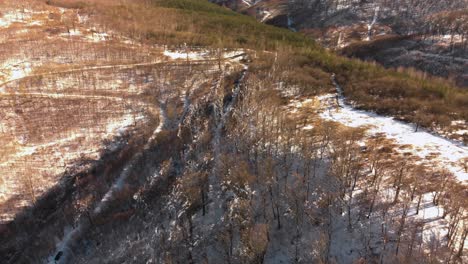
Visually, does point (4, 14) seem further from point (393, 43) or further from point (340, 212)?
point (340, 212)

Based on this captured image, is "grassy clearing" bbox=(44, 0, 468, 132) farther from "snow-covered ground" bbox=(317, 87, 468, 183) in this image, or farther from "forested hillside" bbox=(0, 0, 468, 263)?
"snow-covered ground" bbox=(317, 87, 468, 183)

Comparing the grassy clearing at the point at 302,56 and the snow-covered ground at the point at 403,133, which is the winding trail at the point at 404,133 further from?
the grassy clearing at the point at 302,56

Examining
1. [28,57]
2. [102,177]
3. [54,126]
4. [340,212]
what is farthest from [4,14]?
[340,212]

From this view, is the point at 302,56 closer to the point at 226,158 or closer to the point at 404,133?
the point at 404,133

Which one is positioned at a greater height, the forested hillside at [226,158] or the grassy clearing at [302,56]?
the grassy clearing at [302,56]

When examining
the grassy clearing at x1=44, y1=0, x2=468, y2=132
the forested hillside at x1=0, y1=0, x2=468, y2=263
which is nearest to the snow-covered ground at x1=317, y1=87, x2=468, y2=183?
the forested hillside at x1=0, y1=0, x2=468, y2=263

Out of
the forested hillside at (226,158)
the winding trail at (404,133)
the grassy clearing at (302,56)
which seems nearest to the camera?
the forested hillside at (226,158)

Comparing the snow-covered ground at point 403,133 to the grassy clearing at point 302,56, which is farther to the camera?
the grassy clearing at point 302,56

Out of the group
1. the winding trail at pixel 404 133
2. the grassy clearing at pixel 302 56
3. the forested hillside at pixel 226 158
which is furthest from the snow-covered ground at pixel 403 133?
the grassy clearing at pixel 302 56

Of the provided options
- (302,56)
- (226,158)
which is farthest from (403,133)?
(302,56)
